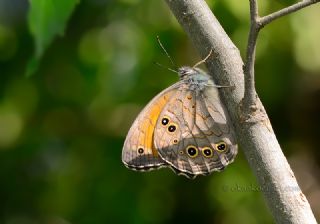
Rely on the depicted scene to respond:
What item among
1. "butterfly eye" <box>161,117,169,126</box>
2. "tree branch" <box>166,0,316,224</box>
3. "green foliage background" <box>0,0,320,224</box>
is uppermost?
"tree branch" <box>166,0,316,224</box>

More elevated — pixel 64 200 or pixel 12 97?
pixel 12 97

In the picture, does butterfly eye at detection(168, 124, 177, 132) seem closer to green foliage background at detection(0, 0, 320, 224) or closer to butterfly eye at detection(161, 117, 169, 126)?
butterfly eye at detection(161, 117, 169, 126)

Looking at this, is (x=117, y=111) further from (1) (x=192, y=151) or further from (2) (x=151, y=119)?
(1) (x=192, y=151)

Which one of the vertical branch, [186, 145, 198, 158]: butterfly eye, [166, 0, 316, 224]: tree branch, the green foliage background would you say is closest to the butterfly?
[186, 145, 198, 158]: butterfly eye

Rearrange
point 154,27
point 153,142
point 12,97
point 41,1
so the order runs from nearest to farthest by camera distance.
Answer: point 41,1 → point 153,142 → point 154,27 → point 12,97

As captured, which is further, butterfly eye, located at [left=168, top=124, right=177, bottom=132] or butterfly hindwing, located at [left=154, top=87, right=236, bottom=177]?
butterfly eye, located at [left=168, top=124, right=177, bottom=132]

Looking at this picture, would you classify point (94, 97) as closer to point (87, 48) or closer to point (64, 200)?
point (87, 48)

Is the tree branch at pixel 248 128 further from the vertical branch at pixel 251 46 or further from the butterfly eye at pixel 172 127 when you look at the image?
the butterfly eye at pixel 172 127

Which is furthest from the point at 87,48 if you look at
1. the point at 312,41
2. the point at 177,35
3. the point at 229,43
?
the point at 229,43
